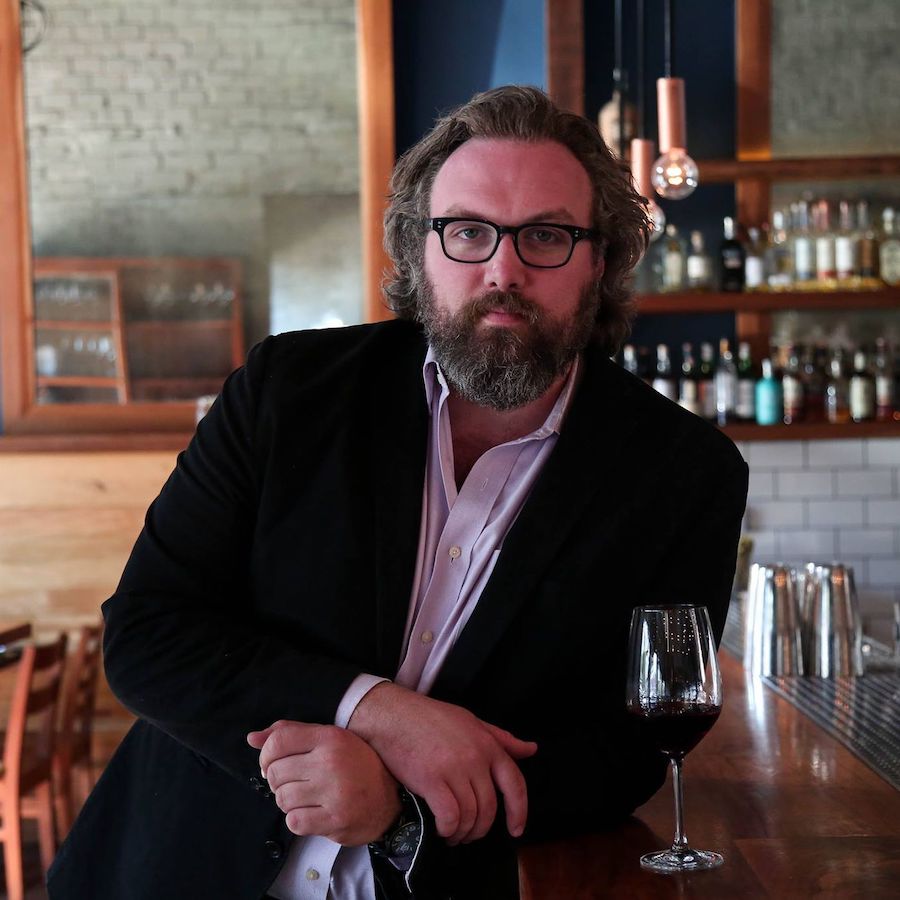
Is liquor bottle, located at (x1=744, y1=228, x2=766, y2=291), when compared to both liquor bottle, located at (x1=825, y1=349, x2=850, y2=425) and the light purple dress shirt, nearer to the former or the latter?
liquor bottle, located at (x1=825, y1=349, x2=850, y2=425)

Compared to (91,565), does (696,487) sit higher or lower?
higher

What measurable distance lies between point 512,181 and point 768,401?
3.43 m

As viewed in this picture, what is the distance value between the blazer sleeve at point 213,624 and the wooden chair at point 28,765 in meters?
2.68

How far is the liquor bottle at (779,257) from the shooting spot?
4848 millimetres

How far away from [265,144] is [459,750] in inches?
172

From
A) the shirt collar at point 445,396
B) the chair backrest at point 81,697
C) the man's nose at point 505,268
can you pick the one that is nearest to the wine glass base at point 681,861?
the shirt collar at point 445,396

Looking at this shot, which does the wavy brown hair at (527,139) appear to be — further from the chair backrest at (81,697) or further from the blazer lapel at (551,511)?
the chair backrest at (81,697)

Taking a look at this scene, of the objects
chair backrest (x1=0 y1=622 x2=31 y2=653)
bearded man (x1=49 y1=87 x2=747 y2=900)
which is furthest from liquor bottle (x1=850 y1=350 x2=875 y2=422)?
bearded man (x1=49 y1=87 x2=747 y2=900)

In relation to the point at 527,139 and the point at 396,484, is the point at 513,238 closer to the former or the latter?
the point at 527,139

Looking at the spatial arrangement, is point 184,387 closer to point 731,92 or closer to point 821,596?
point 731,92

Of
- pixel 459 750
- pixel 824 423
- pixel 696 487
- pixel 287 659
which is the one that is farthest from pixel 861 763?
pixel 824 423

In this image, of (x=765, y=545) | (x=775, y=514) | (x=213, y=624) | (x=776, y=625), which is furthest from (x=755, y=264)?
(x=213, y=624)

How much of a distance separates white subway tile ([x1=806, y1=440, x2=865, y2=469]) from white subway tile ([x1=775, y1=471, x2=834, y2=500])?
0.04m

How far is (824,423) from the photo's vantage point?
16.0 feet
